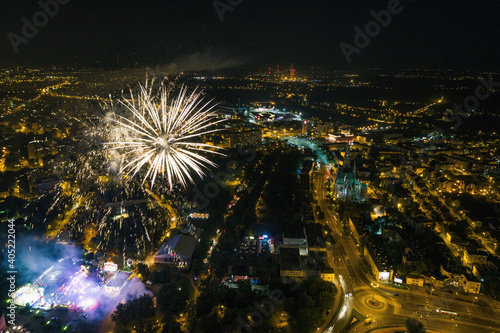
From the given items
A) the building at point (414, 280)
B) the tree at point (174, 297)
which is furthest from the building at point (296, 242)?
the tree at point (174, 297)

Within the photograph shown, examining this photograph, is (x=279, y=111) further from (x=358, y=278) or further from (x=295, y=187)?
(x=358, y=278)

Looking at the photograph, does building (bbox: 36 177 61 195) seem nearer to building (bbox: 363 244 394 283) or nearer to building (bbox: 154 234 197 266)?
building (bbox: 154 234 197 266)

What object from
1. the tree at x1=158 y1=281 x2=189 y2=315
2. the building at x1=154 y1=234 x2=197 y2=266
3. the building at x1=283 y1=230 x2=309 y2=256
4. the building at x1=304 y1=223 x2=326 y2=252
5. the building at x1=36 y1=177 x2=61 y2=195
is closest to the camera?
the tree at x1=158 y1=281 x2=189 y2=315

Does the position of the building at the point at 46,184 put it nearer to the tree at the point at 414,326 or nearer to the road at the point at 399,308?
the road at the point at 399,308

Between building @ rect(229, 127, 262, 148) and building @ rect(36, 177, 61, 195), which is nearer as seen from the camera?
building @ rect(36, 177, 61, 195)

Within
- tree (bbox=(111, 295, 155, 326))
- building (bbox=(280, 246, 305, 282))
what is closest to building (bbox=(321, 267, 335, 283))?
building (bbox=(280, 246, 305, 282))
